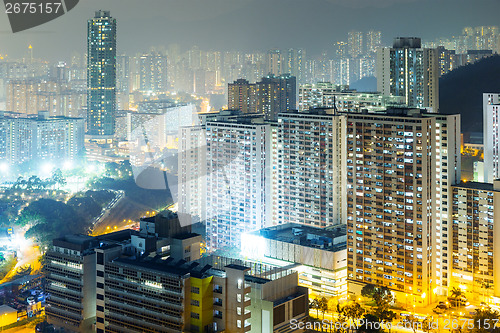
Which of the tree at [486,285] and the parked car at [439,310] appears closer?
the parked car at [439,310]

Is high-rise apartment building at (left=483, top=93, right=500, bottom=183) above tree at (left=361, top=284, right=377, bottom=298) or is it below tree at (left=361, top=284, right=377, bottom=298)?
above

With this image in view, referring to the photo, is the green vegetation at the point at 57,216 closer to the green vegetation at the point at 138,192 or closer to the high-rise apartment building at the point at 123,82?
the green vegetation at the point at 138,192

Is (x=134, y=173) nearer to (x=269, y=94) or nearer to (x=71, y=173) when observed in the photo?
(x=71, y=173)

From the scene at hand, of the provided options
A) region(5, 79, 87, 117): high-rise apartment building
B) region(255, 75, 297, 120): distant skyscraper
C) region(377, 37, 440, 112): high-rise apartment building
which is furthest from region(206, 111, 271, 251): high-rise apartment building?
region(5, 79, 87, 117): high-rise apartment building

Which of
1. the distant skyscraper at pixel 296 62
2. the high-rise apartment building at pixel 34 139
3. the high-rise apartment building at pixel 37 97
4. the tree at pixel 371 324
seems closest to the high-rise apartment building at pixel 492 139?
the tree at pixel 371 324

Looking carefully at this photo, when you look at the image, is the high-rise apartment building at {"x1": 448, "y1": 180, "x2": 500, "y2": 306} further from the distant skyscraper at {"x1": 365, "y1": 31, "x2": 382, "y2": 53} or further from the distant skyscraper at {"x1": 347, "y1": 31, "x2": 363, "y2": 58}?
the distant skyscraper at {"x1": 347, "y1": 31, "x2": 363, "y2": 58}

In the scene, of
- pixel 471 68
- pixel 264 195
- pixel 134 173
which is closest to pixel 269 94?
pixel 134 173
